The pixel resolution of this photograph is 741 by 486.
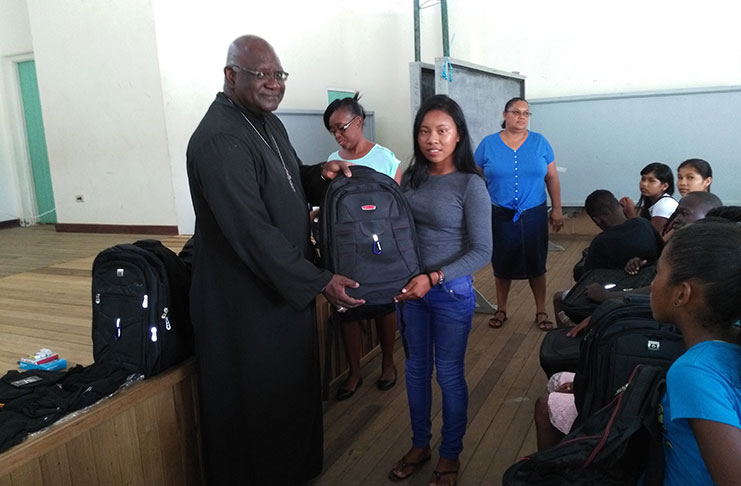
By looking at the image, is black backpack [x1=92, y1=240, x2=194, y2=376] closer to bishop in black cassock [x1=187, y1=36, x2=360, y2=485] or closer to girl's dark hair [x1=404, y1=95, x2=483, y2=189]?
bishop in black cassock [x1=187, y1=36, x2=360, y2=485]

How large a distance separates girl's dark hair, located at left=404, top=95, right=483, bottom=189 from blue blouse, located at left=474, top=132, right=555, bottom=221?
5.33 feet

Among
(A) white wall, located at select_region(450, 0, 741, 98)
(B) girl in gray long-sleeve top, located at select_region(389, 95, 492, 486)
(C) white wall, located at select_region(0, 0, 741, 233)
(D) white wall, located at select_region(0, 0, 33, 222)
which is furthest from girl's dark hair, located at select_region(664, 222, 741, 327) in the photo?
(D) white wall, located at select_region(0, 0, 33, 222)

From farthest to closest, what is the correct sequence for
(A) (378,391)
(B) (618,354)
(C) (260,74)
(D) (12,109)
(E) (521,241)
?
(D) (12,109)
(E) (521,241)
(A) (378,391)
(C) (260,74)
(B) (618,354)

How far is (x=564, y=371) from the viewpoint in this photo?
199cm

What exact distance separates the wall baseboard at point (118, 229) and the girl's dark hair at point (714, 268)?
5400mm

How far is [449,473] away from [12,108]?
7642 mm

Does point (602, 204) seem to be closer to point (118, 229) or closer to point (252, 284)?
point (252, 284)

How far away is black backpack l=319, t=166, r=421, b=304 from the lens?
5.71ft

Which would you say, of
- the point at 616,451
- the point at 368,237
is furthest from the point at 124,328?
the point at 616,451

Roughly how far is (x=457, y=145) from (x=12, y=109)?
7.40 meters

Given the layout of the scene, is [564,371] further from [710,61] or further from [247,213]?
[710,61]

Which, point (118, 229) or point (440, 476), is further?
point (118, 229)

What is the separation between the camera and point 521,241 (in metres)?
3.57

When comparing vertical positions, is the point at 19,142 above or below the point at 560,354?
above
